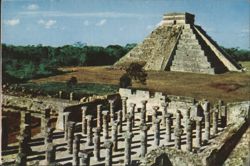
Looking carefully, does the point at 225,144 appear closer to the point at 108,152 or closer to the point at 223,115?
the point at 108,152

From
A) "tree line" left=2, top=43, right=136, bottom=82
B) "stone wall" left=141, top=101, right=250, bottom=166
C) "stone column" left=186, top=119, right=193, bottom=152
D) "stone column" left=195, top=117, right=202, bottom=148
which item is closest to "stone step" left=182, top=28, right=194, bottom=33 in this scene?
Answer: "tree line" left=2, top=43, right=136, bottom=82

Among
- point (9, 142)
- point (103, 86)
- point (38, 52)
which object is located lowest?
point (9, 142)

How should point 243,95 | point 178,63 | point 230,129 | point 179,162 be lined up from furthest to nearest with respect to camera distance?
point 178,63 → point 243,95 → point 230,129 → point 179,162

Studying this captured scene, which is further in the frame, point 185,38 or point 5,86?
point 185,38

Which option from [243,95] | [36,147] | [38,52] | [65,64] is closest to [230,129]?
[36,147]

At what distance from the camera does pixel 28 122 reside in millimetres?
17625

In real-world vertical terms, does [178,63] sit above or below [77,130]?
above

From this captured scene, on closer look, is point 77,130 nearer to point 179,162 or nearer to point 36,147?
point 36,147

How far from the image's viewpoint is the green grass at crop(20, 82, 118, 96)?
27.8m

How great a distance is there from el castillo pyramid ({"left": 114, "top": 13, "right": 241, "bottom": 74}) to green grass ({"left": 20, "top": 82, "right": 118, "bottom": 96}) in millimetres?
16343

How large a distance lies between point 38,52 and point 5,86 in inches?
528

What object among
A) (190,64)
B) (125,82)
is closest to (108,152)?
(125,82)

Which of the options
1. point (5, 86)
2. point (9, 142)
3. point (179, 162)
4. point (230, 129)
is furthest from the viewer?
point (5, 86)

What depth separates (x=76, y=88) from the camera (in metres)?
29.2
